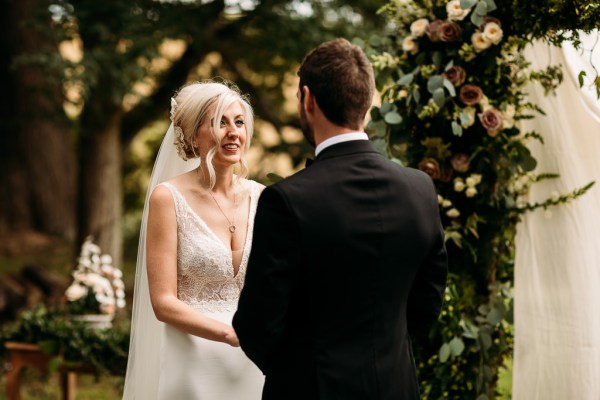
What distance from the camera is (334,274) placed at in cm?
210

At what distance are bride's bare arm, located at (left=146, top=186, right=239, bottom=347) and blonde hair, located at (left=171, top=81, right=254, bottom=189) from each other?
0.78 ft

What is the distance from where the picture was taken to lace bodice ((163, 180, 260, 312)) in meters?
3.06

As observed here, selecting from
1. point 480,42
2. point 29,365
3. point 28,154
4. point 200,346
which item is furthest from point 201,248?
point 28,154

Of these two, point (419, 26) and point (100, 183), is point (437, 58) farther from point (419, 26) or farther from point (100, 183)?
point (100, 183)

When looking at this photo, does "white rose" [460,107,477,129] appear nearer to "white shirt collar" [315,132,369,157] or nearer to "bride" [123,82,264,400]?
"bride" [123,82,264,400]

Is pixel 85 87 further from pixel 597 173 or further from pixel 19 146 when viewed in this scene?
pixel 597 173

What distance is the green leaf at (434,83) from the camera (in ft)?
11.1

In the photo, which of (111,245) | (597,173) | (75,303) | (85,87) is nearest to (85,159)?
(111,245)

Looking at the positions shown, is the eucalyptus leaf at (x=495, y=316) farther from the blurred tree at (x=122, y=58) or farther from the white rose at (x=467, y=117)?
the blurred tree at (x=122, y=58)

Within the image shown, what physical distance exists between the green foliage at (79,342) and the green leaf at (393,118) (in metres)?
2.46

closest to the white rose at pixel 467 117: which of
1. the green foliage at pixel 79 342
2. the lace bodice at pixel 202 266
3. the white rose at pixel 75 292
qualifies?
the lace bodice at pixel 202 266

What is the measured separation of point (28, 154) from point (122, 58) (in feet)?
9.84

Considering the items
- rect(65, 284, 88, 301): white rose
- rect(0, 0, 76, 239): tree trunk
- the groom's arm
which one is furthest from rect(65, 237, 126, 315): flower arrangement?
rect(0, 0, 76, 239): tree trunk

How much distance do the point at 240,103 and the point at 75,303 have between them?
279cm
